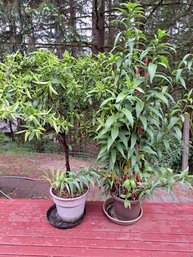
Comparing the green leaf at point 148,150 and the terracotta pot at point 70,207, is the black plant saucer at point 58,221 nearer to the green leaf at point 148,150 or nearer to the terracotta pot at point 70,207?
the terracotta pot at point 70,207

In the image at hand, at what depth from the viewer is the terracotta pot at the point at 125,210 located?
1479 mm

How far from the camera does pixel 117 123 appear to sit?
4.17 feet

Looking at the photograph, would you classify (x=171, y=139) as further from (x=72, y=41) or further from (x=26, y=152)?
(x=26, y=152)

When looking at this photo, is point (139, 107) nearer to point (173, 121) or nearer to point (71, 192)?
point (173, 121)

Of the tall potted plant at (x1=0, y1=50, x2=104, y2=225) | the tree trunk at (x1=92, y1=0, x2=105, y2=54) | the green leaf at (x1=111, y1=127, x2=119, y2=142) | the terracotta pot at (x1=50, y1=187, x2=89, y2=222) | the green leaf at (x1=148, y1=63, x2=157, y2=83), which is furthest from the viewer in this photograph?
the tree trunk at (x1=92, y1=0, x2=105, y2=54)

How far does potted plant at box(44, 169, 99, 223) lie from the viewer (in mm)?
1448

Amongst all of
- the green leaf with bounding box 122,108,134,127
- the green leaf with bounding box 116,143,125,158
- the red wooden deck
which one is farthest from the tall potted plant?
the green leaf with bounding box 122,108,134,127

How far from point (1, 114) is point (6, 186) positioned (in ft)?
6.88

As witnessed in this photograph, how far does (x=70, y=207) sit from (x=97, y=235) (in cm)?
26

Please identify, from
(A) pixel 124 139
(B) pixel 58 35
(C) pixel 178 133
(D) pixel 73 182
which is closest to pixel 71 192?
(D) pixel 73 182

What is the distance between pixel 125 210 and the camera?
1.51 m

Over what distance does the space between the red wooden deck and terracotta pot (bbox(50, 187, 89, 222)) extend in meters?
0.08

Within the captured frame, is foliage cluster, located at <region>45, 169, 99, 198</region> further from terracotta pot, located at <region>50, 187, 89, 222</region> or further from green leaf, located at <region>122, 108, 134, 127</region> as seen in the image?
green leaf, located at <region>122, 108, 134, 127</region>

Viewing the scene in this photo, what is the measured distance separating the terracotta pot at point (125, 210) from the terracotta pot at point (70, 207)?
242 millimetres
